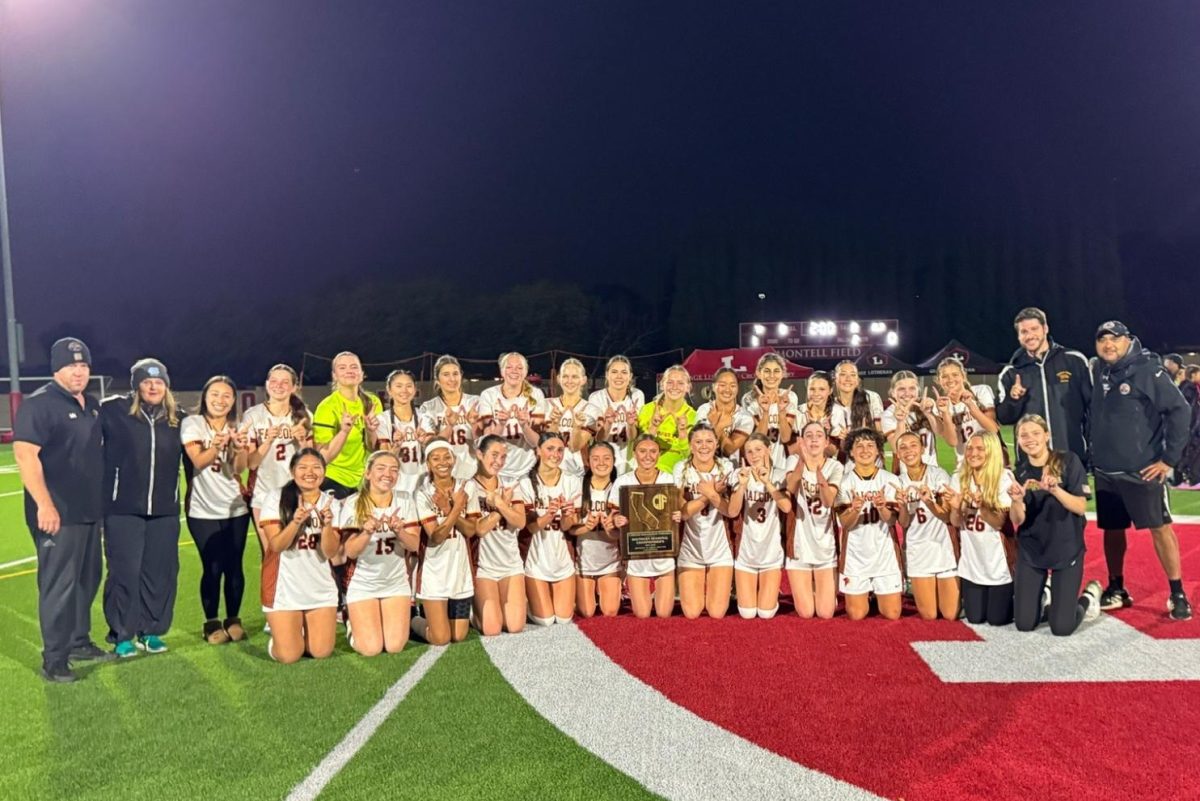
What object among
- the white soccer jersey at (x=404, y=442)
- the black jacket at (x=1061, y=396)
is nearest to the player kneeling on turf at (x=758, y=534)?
the black jacket at (x=1061, y=396)

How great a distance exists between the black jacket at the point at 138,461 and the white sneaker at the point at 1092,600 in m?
6.37

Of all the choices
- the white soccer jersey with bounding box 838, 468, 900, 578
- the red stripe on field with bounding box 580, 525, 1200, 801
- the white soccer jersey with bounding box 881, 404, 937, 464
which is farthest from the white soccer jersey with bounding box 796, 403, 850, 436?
the red stripe on field with bounding box 580, 525, 1200, 801

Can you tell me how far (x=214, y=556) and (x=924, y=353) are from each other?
54316mm

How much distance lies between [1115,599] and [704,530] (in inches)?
122

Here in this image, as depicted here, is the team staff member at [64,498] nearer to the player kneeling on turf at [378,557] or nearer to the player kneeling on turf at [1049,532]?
the player kneeling on turf at [378,557]

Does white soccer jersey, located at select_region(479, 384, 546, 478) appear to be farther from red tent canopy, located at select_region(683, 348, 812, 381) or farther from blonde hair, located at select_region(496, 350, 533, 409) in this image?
red tent canopy, located at select_region(683, 348, 812, 381)

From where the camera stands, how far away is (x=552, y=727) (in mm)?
3613

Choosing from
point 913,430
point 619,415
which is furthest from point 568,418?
point 913,430

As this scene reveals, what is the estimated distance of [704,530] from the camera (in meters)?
5.72

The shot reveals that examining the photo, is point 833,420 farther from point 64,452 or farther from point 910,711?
point 64,452

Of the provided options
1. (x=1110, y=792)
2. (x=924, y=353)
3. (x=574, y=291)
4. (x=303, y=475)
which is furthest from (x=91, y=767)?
(x=924, y=353)

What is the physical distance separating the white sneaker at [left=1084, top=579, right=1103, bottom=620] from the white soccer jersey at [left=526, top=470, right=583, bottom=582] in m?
3.66

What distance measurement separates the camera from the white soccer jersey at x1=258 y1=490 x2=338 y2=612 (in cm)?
475

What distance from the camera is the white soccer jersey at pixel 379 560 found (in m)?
4.91
